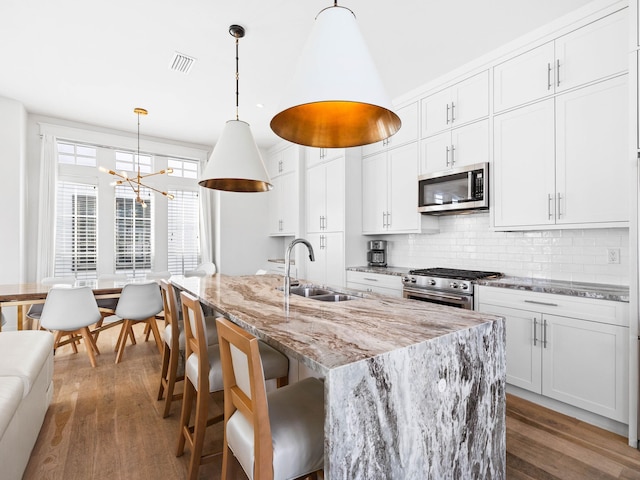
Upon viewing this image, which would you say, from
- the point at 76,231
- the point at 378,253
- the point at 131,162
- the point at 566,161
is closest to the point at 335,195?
the point at 378,253

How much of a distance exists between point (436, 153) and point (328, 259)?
1890 millimetres

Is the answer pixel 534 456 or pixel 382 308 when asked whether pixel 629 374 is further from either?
pixel 382 308

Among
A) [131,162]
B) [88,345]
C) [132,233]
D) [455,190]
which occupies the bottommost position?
[88,345]

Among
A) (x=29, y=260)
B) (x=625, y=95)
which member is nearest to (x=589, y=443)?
(x=625, y=95)

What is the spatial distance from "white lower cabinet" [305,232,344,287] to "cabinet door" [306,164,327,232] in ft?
0.55

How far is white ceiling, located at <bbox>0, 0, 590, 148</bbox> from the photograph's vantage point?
2.43 m

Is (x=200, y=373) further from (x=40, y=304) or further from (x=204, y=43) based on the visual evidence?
(x=40, y=304)

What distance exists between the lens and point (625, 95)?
2209mm

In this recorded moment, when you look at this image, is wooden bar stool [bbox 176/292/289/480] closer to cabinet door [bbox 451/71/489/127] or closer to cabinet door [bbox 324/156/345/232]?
cabinet door [bbox 324/156/345/232]

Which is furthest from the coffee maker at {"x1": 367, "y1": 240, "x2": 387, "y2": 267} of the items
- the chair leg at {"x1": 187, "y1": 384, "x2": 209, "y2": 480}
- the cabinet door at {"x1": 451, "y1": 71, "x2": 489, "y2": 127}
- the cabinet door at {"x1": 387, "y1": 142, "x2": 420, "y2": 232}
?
the chair leg at {"x1": 187, "y1": 384, "x2": 209, "y2": 480}

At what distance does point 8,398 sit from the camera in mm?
1469

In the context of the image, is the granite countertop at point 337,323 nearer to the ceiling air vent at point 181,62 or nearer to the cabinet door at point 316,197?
the ceiling air vent at point 181,62

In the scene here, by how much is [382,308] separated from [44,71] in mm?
4081

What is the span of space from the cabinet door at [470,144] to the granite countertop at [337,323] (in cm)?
186
